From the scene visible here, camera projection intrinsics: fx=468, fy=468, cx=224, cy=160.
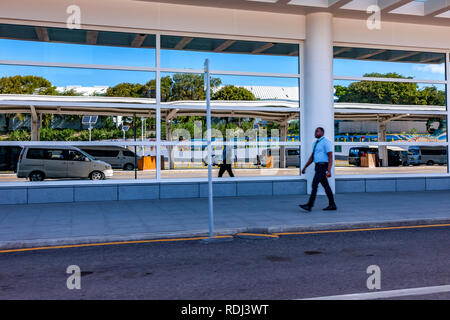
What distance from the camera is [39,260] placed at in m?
5.88

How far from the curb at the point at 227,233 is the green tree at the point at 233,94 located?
5.89 metres

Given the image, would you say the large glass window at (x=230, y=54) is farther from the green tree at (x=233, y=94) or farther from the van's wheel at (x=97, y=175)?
the van's wheel at (x=97, y=175)

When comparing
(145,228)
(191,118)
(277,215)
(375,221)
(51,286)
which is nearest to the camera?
(51,286)

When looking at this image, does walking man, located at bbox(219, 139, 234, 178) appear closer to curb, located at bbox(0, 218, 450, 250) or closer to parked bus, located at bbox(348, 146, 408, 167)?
parked bus, located at bbox(348, 146, 408, 167)

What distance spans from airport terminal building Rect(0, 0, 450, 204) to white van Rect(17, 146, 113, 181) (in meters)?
0.04

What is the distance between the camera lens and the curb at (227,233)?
675cm

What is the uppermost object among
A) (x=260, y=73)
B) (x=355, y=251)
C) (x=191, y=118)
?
(x=260, y=73)

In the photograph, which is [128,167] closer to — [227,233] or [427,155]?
[227,233]

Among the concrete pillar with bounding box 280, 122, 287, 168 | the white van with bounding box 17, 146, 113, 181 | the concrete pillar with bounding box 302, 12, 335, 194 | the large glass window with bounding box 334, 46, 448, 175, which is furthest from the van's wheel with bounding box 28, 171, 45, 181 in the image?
the large glass window with bounding box 334, 46, 448, 175

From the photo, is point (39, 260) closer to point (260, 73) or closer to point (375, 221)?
point (375, 221)

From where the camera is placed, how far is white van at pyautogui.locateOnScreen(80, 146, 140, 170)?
11.9 meters

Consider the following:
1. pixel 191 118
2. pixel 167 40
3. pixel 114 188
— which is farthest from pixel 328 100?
pixel 114 188

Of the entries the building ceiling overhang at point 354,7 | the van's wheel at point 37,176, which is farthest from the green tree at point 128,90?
the van's wheel at point 37,176

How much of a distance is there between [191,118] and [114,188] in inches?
109
